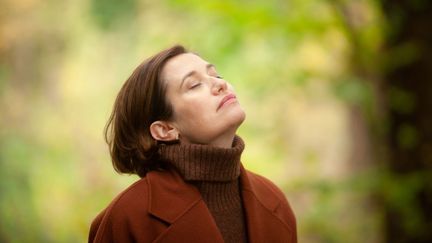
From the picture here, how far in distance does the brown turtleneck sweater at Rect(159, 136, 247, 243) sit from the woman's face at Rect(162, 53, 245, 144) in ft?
0.20

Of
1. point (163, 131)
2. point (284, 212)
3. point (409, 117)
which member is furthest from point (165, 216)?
point (409, 117)

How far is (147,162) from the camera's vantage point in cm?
221

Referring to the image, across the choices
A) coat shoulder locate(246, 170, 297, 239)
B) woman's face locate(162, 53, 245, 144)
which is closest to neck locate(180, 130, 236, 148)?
woman's face locate(162, 53, 245, 144)

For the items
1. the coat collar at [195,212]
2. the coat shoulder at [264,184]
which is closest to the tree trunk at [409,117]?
the coat shoulder at [264,184]

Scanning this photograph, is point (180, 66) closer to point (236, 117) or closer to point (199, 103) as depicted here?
point (199, 103)

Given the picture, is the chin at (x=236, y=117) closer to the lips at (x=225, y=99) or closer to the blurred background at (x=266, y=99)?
the lips at (x=225, y=99)

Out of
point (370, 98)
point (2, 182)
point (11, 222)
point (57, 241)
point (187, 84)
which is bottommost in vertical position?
point (57, 241)

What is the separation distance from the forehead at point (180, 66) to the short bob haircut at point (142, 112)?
0.8 inches

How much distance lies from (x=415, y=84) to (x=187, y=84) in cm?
348

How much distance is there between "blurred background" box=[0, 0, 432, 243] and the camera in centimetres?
500

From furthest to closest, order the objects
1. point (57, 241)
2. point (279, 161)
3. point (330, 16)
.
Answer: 1. point (279, 161)
2. point (57, 241)
3. point (330, 16)

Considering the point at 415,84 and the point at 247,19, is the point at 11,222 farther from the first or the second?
the point at 415,84

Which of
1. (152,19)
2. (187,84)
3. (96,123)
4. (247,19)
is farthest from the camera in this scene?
(96,123)

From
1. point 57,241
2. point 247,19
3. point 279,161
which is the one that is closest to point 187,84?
point 247,19
